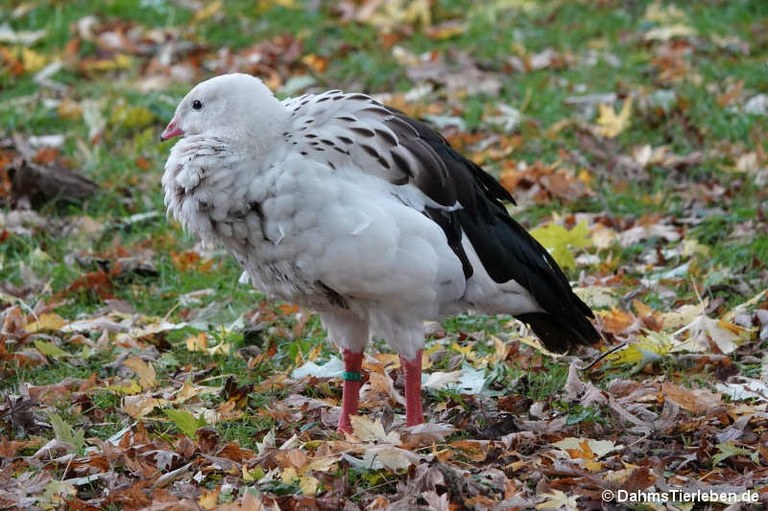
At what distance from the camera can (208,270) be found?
7.17 m

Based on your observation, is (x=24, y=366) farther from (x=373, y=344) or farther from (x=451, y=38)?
(x=451, y=38)

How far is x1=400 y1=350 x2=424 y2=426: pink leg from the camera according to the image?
4.95 m

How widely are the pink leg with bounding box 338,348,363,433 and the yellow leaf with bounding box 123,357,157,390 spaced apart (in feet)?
3.18

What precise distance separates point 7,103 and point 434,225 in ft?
20.1

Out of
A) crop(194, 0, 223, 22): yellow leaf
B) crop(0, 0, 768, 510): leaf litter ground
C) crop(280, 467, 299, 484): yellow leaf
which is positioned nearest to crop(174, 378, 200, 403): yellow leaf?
crop(0, 0, 768, 510): leaf litter ground

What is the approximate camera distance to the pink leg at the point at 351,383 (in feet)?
16.9

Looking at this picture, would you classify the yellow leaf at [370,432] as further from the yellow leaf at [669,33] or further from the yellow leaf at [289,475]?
the yellow leaf at [669,33]

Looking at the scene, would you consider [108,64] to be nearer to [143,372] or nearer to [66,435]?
[143,372]

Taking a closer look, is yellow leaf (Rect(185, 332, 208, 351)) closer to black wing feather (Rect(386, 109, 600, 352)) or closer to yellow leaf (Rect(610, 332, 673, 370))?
black wing feather (Rect(386, 109, 600, 352))

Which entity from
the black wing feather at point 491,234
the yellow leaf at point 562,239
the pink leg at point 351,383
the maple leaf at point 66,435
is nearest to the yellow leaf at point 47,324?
the maple leaf at point 66,435

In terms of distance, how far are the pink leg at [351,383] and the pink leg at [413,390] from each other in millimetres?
306

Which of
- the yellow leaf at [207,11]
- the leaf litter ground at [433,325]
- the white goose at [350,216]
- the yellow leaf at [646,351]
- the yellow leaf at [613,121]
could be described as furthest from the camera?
the yellow leaf at [207,11]

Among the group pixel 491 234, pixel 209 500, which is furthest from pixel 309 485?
pixel 491 234

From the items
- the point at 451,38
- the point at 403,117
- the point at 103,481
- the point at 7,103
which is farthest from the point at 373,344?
the point at 451,38
